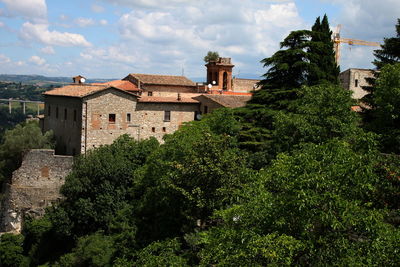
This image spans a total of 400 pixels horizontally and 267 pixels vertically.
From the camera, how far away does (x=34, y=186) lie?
1323 inches

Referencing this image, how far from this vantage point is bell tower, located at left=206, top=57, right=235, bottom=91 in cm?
5522

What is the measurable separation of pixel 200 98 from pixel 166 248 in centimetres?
2215

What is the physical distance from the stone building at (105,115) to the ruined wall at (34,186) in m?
2.25

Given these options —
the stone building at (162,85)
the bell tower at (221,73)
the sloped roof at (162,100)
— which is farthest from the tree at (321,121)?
the bell tower at (221,73)

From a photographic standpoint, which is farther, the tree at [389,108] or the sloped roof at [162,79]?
the sloped roof at [162,79]

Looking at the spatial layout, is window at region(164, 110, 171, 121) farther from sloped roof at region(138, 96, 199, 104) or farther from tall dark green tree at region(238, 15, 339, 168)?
tall dark green tree at region(238, 15, 339, 168)

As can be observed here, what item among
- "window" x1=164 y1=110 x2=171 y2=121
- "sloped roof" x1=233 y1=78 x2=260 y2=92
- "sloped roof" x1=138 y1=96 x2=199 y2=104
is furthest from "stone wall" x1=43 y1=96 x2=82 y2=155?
"sloped roof" x1=233 y1=78 x2=260 y2=92

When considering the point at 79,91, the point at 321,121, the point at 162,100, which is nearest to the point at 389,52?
the point at 321,121

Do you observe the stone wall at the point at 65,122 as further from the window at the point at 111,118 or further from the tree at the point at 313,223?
the tree at the point at 313,223

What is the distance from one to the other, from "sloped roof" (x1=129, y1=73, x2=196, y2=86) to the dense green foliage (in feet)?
44.0

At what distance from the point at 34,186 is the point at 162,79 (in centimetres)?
1855

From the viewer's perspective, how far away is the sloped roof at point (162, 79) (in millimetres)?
46638

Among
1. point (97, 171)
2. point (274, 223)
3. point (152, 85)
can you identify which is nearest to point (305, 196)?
point (274, 223)

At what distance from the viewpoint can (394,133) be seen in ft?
79.8
